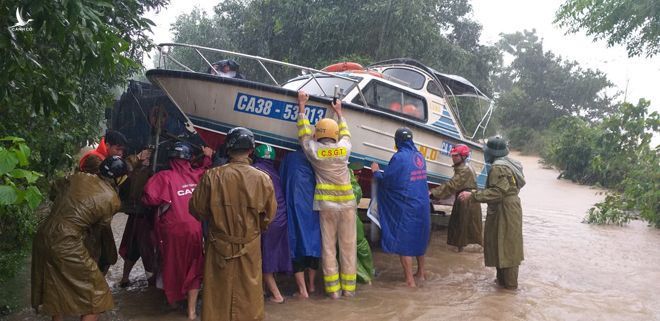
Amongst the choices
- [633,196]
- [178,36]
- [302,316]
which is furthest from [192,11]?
[302,316]

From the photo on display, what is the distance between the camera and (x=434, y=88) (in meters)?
7.34

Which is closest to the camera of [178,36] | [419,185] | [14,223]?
[419,185]

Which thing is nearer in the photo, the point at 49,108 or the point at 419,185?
the point at 49,108

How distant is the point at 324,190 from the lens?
185 inches

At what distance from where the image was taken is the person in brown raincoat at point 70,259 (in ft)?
10.9

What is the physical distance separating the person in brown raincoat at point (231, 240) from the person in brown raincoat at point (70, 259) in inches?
27.7

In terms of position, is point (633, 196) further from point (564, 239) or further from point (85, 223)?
point (85, 223)

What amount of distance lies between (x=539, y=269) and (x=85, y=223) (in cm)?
514

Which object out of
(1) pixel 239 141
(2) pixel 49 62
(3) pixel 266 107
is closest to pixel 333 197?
(3) pixel 266 107

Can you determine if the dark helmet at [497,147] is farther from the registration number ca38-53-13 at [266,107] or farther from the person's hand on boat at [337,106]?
the registration number ca38-53-13 at [266,107]

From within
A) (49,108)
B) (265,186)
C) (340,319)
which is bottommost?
(340,319)

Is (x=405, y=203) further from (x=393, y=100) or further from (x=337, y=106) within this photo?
(x=393, y=100)

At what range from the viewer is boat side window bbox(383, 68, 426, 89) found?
7133mm

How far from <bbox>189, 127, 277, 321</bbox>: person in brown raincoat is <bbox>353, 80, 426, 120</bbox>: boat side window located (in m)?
2.94
